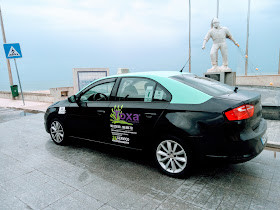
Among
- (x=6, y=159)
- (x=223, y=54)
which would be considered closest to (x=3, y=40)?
(x=6, y=159)

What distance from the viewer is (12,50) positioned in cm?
1078

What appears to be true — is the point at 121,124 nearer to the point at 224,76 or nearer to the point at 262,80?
the point at 224,76

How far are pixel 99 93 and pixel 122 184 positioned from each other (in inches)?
69.8

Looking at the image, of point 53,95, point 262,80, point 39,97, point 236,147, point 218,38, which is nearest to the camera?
point 236,147

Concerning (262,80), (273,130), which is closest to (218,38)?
(262,80)

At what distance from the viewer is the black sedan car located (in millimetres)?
2770

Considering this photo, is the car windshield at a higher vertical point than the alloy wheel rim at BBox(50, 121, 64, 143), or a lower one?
higher

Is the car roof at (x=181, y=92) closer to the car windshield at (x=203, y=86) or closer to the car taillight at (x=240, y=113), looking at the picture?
the car windshield at (x=203, y=86)

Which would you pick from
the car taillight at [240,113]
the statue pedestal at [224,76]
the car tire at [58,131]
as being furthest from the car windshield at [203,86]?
the statue pedestal at [224,76]

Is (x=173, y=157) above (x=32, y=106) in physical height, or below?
above

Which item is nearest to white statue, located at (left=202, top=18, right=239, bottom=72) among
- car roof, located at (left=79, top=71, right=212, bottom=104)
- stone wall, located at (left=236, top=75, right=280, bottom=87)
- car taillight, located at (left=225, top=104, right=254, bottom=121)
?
stone wall, located at (left=236, top=75, right=280, bottom=87)

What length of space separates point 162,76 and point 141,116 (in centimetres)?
72

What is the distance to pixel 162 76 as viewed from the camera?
3396 millimetres

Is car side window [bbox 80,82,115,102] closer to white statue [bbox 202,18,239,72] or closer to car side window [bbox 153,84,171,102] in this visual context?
car side window [bbox 153,84,171,102]
